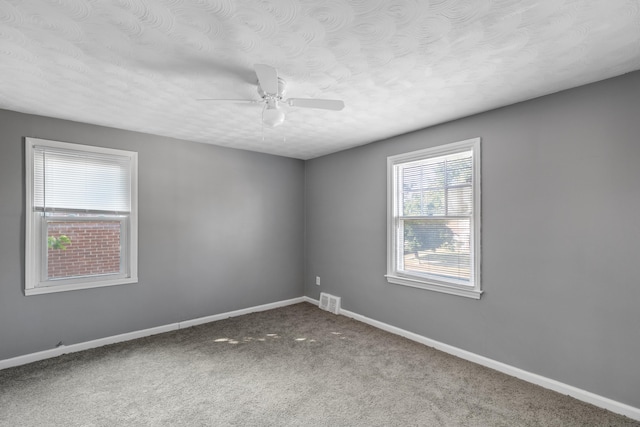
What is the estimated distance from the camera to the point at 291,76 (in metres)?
2.29

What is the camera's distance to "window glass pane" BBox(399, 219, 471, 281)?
10.5ft

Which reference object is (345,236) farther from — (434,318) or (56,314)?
(56,314)

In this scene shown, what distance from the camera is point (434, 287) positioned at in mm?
3414

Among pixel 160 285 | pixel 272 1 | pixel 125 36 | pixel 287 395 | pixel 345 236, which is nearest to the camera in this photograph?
pixel 272 1

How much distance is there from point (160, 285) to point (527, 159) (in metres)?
4.16

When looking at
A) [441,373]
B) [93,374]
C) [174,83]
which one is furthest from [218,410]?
[174,83]

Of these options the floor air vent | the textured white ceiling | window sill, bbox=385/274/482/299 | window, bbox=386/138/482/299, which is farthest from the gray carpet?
the textured white ceiling

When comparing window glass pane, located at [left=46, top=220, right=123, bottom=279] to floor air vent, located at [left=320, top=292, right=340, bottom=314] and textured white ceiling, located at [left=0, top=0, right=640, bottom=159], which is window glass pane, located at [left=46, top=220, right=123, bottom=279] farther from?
floor air vent, located at [left=320, top=292, right=340, bottom=314]

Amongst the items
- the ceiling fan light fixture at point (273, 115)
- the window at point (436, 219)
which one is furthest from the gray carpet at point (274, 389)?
the ceiling fan light fixture at point (273, 115)

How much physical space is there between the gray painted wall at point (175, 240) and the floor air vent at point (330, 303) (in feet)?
1.88

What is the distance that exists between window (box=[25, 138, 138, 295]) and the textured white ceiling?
50cm

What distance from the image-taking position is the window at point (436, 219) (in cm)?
313

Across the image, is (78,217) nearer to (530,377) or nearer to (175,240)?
(175,240)

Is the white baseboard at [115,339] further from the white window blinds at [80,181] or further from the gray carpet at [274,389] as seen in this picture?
the white window blinds at [80,181]
